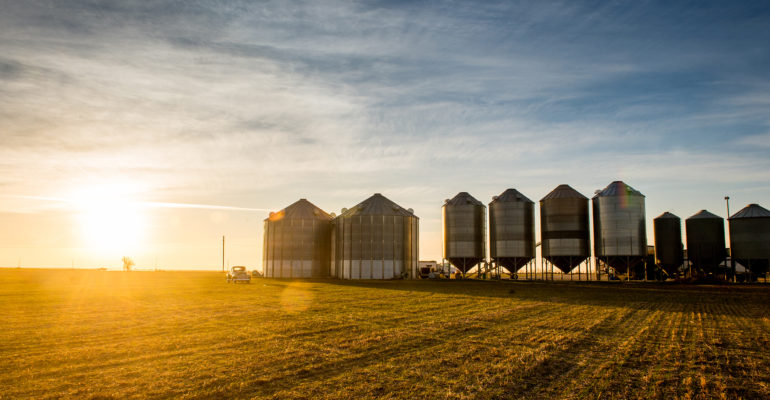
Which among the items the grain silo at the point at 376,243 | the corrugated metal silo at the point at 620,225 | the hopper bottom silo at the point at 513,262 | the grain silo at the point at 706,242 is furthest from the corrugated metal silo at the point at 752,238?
the grain silo at the point at 376,243

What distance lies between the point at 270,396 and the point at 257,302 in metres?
24.9

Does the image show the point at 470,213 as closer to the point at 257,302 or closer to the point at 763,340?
the point at 257,302

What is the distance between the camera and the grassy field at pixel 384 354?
12.3 metres

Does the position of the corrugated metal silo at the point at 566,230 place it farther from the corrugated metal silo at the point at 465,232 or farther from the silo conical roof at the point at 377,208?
the silo conical roof at the point at 377,208

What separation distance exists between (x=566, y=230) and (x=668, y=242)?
18.7m

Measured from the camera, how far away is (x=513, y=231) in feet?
257

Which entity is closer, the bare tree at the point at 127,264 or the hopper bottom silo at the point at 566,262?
the hopper bottom silo at the point at 566,262

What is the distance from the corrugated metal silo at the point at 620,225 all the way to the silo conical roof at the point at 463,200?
1787 cm

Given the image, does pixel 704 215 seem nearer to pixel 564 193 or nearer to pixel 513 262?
pixel 564 193

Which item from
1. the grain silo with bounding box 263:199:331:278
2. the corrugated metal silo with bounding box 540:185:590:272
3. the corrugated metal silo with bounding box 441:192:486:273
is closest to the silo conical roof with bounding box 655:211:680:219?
the corrugated metal silo with bounding box 540:185:590:272

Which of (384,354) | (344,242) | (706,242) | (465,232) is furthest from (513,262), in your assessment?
(384,354)

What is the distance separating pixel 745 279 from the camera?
75.1 m

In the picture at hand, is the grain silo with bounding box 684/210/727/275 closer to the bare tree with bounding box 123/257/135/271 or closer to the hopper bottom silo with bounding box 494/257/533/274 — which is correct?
the hopper bottom silo with bounding box 494/257/533/274

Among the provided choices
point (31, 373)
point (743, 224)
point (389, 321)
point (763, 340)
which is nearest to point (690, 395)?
point (763, 340)
